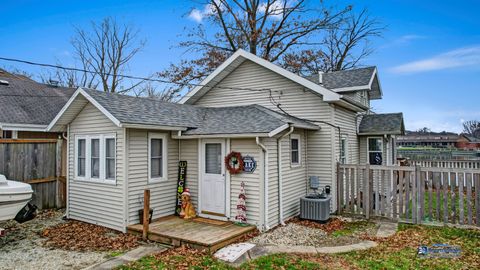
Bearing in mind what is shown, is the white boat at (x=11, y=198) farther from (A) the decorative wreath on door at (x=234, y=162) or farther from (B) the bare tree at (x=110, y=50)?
(B) the bare tree at (x=110, y=50)

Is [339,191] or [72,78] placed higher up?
[72,78]

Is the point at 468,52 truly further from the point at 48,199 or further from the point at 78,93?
the point at 48,199

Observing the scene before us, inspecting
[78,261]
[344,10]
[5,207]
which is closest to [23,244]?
[5,207]

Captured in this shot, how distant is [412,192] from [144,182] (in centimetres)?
725

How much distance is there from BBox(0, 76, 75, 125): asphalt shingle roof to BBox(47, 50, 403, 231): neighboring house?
4.53 m

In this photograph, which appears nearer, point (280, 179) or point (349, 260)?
point (349, 260)

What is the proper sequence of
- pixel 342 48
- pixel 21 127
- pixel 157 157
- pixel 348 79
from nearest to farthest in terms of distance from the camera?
pixel 157 157, pixel 21 127, pixel 348 79, pixel 342 48

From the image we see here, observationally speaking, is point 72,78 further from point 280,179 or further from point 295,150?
point 280,179

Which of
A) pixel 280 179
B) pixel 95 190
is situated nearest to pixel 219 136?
pixel 280 179

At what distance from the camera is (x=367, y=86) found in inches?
491

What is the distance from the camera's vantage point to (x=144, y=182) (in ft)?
26.7

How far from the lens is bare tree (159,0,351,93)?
22.1 m

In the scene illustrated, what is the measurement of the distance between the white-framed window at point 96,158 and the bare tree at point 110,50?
16.3m

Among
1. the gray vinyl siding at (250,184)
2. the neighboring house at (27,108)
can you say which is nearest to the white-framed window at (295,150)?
the gray vinyl siding at (250,184)
